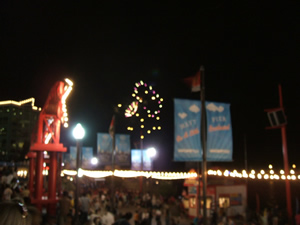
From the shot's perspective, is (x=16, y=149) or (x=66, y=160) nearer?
(x=66, y=160)

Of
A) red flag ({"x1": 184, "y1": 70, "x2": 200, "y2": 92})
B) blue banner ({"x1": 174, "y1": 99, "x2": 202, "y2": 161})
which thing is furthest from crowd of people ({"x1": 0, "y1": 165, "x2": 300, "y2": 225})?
red flag ({"x1": 184, "y1": 70, "x2": 200, "y2": 92})

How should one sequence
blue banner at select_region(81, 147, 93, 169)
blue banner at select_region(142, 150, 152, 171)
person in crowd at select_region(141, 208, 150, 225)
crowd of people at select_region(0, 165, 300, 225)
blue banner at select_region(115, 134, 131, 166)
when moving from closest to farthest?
crowd of people at select_region(0, 165, 300, 225)
person in crowd at select_region(141, 208, 150, 225)
blue banner at select_region(115, 134, 131, 166)
blue banner at select_region(142, 150, 152, 171)
blue banner at select_region(81, 147, 93, 169)

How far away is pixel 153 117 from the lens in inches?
966

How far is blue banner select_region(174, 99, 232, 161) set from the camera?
9.75m

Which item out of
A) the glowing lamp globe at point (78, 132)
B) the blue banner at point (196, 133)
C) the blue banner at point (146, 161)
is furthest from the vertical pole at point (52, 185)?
the blue banner at point (196, 133)

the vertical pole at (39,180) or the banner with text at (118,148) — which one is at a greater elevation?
the banner with text at (118,148)

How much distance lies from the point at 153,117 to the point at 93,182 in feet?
123

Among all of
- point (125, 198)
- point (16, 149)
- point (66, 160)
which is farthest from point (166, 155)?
point (16, 149)

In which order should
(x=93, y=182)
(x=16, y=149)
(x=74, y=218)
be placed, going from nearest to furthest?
(x=74, y=218) → (x=93, y=182) → (x=16, y=149)

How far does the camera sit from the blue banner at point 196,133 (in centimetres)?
975

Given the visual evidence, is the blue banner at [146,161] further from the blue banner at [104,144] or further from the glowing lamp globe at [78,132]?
the glowing lamp globe at [78,132]

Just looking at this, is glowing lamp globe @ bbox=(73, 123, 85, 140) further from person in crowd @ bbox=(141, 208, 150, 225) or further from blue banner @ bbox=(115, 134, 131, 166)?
blue banner @ bbox=(115, 134, 131, 166)

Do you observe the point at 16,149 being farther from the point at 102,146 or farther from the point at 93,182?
the point at 102,146

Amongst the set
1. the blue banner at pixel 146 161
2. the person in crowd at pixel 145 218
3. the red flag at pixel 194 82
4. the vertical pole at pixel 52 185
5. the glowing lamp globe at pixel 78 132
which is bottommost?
the person in crowd at pixel 145 218
